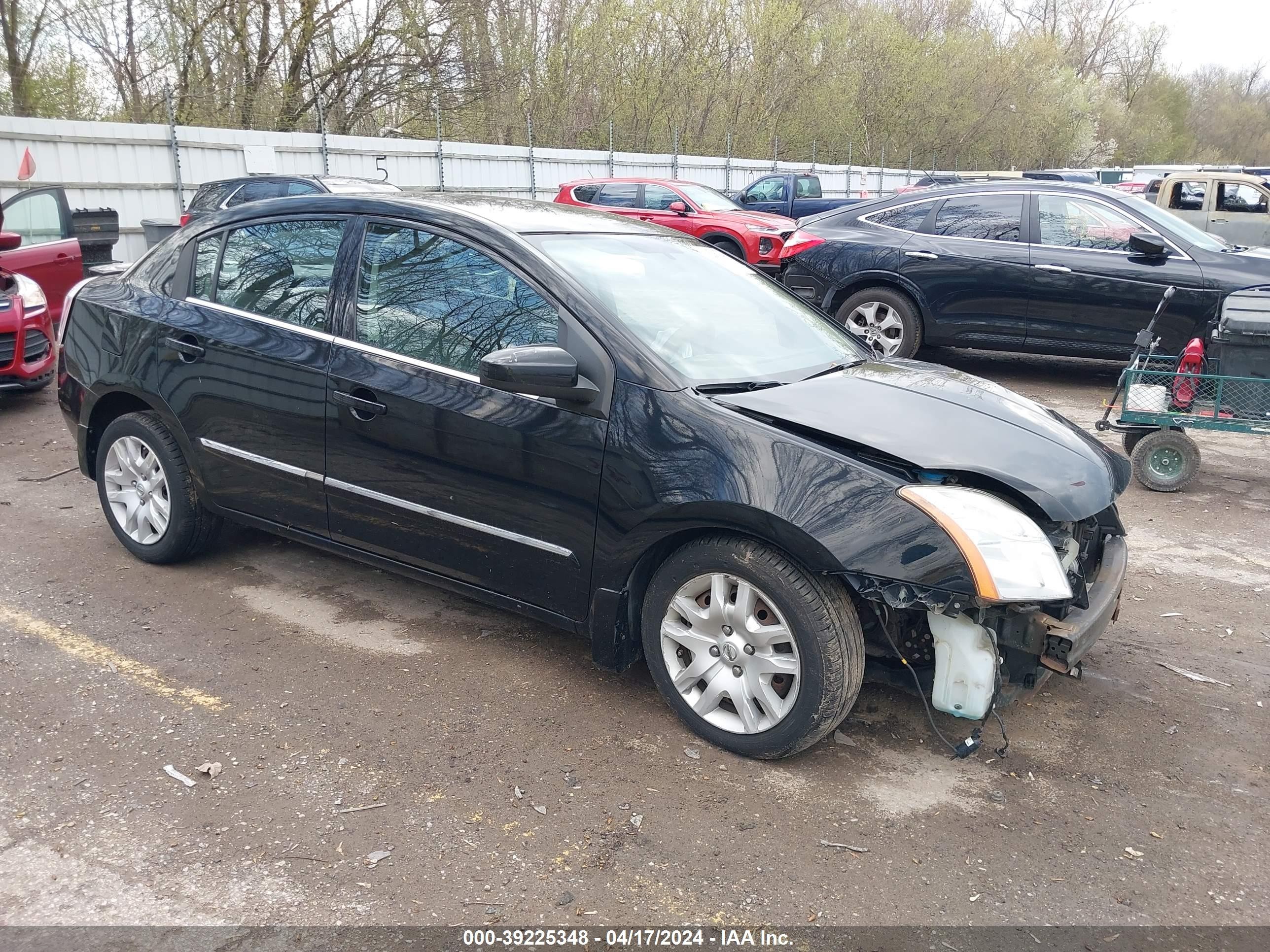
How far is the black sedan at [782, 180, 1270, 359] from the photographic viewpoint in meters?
8.29

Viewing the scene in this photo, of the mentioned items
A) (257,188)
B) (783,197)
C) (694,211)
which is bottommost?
(694,211)

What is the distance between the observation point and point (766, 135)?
38031 millimetres

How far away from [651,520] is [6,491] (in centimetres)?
460

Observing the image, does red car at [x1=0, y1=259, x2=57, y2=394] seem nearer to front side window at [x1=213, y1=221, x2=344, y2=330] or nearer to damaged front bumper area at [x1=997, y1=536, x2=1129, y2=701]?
front side window at [x1=213, y1=221, x2=344, y2=330]

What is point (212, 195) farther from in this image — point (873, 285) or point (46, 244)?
point (873, 285)

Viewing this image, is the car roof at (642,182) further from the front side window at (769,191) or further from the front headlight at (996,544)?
the front headlight at (996,544)

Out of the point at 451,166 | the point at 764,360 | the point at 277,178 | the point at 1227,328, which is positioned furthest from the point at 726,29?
the point at 764,360

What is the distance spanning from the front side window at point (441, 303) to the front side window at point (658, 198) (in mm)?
13039

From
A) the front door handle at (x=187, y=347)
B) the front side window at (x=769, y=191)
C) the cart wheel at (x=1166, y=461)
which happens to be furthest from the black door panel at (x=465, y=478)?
the front side window at (x=769, y=191)

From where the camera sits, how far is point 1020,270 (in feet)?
28.4

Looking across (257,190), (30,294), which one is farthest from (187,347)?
(257,190)

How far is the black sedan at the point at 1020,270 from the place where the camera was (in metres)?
8.29

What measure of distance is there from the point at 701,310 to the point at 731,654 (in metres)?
1.37

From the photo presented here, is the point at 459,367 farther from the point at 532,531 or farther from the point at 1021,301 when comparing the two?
the point at 1021,301
